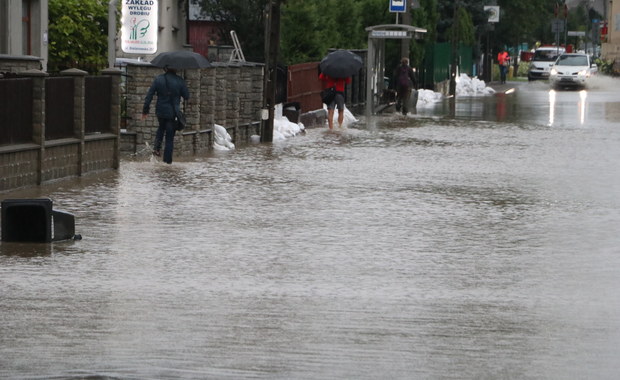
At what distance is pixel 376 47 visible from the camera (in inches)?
1559

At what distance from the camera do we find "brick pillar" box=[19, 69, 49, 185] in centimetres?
1752

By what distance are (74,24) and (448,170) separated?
501 inches

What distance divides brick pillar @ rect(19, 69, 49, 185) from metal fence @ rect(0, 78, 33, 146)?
6 cm

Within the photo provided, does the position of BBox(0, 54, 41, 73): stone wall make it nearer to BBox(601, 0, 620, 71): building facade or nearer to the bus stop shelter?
the bus stop shelter

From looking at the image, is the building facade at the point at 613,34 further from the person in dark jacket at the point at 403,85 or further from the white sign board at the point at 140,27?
the white sign board at the point at 140,27

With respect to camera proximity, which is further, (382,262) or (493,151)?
(493,151)

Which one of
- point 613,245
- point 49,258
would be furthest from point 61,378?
point 613,245

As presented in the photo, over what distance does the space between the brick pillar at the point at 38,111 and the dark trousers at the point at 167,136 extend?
330 cm

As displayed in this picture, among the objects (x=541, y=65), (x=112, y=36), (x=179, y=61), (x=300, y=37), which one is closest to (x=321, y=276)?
(x=179, y=61)

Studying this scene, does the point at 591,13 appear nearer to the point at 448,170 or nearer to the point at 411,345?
the point at 448,170

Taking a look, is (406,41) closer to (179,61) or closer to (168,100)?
(179,61)

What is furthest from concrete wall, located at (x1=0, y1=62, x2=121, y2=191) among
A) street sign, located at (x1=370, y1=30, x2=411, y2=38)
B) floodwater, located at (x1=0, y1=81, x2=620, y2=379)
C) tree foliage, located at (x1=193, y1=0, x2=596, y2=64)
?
street sign, located at (x1=370, y1=30, x2=411, y2=38)

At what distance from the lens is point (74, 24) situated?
1219 inches

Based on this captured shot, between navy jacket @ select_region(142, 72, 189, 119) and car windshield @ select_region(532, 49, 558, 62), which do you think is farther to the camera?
car windshield @ select_region(532, 49, 558, 62)
